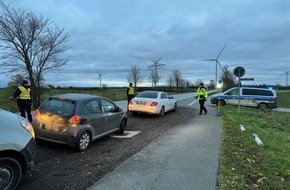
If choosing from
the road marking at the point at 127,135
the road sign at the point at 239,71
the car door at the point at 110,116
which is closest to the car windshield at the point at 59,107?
the car door at the point at 110,116

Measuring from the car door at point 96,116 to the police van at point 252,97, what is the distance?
57.5 feet

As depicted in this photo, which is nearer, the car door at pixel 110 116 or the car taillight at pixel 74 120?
the car taillight at pixel 74 120

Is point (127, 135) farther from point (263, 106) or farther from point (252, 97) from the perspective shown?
point (263, 106)

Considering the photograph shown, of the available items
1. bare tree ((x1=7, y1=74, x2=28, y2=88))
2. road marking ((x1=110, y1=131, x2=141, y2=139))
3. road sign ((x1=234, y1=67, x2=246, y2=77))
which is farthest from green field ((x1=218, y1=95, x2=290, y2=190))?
bare tree ((x1=7, y1=74, x2=28, y2=88))

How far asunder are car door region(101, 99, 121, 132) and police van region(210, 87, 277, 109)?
16.4 meters

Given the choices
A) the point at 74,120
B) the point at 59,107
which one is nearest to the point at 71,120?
the point at 74,120

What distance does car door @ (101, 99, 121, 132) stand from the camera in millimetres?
9352

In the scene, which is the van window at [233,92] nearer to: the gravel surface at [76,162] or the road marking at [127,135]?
the road marking at [127,135]

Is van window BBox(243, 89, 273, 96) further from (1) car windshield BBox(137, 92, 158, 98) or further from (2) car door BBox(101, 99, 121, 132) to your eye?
(2) car door BBox(101, 99, 121, 132)

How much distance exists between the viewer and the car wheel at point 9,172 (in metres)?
4.65

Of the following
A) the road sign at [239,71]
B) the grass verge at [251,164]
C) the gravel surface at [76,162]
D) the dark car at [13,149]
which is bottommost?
the grass verge at [251,164]

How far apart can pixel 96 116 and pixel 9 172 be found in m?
4.02

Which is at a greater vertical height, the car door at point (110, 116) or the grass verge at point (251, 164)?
the car door at point (110, 116)

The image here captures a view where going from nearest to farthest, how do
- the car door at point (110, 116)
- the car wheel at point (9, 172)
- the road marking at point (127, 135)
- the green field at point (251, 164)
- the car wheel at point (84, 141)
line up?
the car wheel at point (9, 172) < the green field at point (251, 164) < the car wheel at point (84, 141) < the car door at point (110, 116) < the road marking at point (127, 135)
